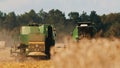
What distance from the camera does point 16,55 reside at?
112 ft

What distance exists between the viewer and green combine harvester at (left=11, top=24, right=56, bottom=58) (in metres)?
31.5

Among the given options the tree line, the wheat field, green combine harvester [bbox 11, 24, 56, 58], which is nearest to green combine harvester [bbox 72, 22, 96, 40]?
green combine harvester [bbox 11, 24, 56, 58]

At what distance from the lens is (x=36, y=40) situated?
3212 centimetres

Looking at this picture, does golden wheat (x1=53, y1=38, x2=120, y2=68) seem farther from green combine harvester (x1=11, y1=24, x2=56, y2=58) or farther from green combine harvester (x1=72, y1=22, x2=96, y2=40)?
green combine harvester (x1=72, y1=22, x2=96, y2=40)

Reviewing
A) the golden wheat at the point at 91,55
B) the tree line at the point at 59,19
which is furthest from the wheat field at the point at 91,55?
the tree line at the point at 59,19

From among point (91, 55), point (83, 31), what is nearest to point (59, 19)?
point (83, 31)

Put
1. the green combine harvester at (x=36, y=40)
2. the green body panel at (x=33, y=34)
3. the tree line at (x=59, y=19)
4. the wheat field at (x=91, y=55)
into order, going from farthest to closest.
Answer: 1. the tree line at (x=59, y=19)
2. the green body panel at (x=33, y=34)
3. the green combine harvester at (x=36, y=40)
4. the wheat field at (x=91, y=55)

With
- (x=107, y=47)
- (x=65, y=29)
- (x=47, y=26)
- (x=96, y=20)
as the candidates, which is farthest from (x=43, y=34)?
(x=96, y=20)

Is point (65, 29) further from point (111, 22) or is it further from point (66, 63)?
point (66, 63)

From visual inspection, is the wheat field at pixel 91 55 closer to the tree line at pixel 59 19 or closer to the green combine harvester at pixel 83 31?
the green combine harvester at pixel 83 31

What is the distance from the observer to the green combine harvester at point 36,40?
104 ft

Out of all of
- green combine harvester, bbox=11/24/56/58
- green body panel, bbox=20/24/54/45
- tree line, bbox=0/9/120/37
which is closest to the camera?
green combine harvester, bbox=11/24/56/58

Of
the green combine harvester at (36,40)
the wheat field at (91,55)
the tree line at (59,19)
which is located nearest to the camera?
the wheat field at (91,55)

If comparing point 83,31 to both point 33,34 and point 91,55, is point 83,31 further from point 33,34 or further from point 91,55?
point 91,55
